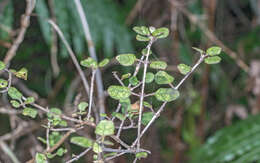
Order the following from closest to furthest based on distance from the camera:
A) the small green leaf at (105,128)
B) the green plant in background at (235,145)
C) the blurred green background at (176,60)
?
the small green leaf at (105,128) < the green plant in background at (235,145) < the blurred green background at (176,60)

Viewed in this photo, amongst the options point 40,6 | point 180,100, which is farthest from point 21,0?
point 180,100

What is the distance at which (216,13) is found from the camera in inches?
57.4

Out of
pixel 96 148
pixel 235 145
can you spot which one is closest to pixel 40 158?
pixel 96 148

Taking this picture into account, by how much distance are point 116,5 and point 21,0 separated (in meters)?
0.33

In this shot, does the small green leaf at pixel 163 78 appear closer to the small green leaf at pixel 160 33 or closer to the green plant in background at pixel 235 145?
the small green leaf at pixel 160 33

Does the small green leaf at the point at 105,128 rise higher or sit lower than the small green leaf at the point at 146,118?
higher

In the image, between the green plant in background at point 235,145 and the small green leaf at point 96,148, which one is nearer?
the small green leaf at point 96,148

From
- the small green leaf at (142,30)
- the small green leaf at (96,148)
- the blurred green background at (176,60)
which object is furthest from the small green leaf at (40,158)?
the blurred green background at (176,60)

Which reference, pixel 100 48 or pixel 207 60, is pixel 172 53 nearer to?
pixel 100 48

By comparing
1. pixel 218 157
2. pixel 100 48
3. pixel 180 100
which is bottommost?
pixel 218 157

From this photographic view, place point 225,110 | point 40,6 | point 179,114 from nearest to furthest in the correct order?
point 40,6, point 179,114, point 225,110

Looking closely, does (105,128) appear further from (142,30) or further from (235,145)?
(235,145)

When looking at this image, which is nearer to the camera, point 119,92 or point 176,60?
point 119,92

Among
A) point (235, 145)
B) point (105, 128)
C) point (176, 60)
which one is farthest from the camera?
point (176, 60)
